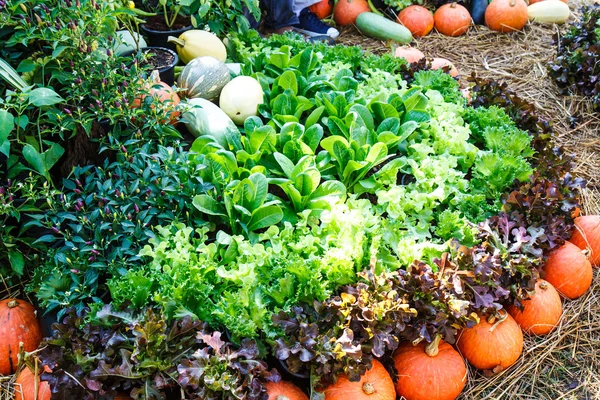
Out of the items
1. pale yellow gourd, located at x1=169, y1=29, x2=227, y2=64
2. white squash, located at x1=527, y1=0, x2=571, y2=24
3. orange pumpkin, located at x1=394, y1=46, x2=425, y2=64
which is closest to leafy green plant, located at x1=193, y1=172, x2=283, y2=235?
pale yellow gourd, located at x1=169, y1=29, x2=227, y2=64

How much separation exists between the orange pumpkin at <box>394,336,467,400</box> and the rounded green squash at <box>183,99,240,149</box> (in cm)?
134

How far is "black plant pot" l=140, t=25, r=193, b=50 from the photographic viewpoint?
11.5 ft

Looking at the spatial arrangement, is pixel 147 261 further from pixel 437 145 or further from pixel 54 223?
pixel 437 145

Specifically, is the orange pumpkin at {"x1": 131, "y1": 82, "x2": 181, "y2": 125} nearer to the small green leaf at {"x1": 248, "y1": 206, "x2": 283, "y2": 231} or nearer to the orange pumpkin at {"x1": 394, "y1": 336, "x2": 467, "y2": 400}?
the small green leaf at {"x1": 248, "y1": 206, "x2": 283, "y2": 231}

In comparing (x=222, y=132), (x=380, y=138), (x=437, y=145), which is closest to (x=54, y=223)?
(x=222, y=132)

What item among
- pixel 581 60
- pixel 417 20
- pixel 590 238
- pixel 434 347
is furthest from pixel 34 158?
pixel 417 20

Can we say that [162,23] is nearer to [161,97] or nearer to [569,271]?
[161,97]

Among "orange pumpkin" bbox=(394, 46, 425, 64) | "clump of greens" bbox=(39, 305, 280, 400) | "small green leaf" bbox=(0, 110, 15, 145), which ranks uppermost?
"small green leaf" bbox=(0, 110, 15, 145)

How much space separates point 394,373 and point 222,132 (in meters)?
1.45

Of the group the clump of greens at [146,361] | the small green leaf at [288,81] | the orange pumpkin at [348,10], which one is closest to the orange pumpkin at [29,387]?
the clump of greens at [146,361]

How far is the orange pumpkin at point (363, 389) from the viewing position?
2047 mm

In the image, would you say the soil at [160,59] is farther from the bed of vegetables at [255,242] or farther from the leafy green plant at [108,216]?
the leafy green plant at [108,216]

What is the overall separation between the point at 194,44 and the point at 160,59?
0.25 m

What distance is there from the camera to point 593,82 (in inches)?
167
